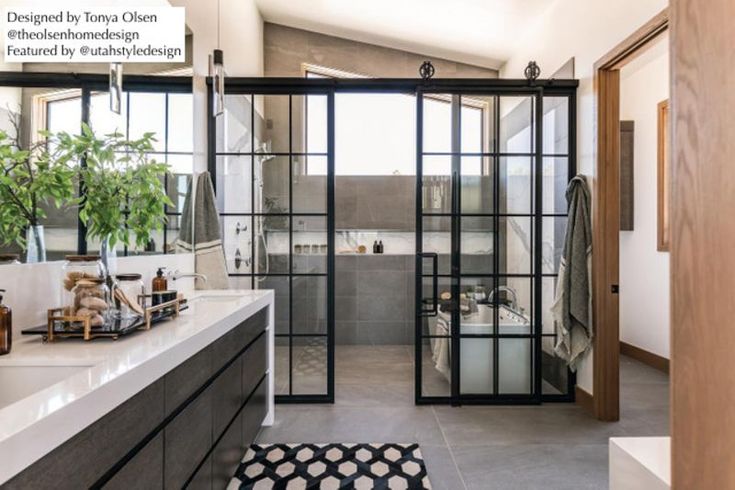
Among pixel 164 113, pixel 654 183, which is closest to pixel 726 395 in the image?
pixel 164 113

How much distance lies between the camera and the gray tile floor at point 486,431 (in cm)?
218

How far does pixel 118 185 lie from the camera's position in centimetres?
189

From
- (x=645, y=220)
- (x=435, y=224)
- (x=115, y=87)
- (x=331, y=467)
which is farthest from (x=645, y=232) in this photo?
(x=115, y=87)

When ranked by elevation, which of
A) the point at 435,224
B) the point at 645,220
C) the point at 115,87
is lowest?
the point at 435,224

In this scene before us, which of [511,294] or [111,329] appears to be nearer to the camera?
[111,329]

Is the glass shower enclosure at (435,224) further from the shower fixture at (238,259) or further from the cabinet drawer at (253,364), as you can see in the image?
the cabinet drawer at (253,364)

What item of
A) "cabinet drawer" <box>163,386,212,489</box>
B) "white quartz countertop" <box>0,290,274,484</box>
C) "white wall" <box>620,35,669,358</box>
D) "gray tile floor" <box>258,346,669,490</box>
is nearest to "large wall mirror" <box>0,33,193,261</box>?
"white quartz countertop" <box>0,290,274,484</box>

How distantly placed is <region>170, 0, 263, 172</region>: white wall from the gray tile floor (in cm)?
191

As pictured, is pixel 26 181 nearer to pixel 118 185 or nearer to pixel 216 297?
pixel 118 185

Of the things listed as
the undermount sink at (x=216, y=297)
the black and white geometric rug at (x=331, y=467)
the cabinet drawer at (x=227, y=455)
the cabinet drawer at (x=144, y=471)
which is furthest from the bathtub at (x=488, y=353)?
the cabinet drawer at (x=144, y=471)

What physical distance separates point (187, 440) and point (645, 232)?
14.4ft

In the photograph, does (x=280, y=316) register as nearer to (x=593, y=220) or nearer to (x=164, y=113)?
(x=164, y=113)

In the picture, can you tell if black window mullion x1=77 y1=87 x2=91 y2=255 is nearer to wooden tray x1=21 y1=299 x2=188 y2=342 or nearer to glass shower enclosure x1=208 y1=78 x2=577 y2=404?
wooden tray x1=21 y1=299 x2=188 y2=342

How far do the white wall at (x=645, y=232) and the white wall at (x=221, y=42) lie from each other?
3.70 meters
